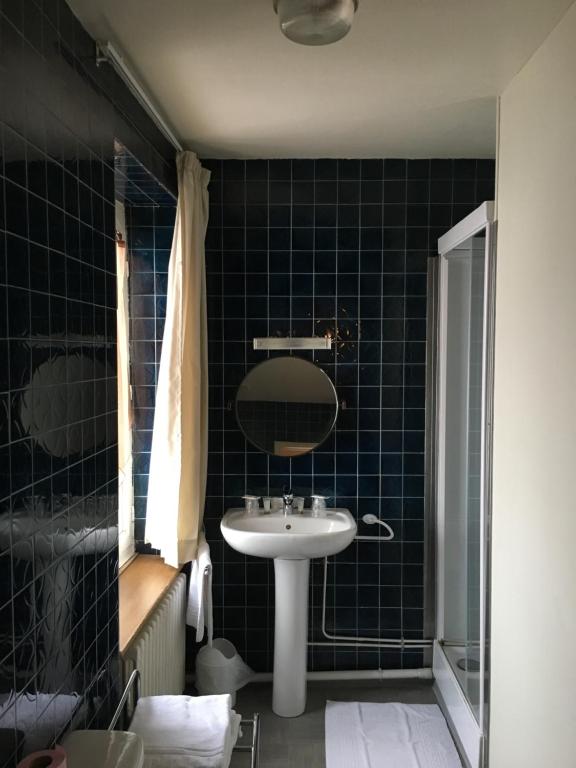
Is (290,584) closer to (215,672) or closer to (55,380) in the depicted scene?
(215,672)

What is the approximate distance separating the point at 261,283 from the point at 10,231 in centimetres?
192

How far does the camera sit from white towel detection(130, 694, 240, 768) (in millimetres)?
1832

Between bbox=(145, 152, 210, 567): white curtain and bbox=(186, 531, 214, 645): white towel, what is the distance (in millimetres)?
86

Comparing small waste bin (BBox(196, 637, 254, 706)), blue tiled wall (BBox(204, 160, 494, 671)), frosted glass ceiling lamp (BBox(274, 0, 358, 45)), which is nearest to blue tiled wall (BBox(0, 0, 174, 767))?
frosted glass ceiling lamp (BBox(274, 0, 358, 45))

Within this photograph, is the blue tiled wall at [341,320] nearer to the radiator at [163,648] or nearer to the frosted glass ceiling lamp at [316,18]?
the radiator at [163,648]

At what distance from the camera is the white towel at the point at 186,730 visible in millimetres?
1832

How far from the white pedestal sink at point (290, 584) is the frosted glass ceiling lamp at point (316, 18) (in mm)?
1913

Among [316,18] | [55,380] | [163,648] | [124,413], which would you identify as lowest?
[163,648]

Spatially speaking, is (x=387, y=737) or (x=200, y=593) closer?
(x=387, y=737)

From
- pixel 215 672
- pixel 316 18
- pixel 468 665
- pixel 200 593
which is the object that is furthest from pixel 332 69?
pixel 215 672

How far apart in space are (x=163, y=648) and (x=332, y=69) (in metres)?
2.22

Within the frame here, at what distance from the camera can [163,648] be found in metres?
2.59

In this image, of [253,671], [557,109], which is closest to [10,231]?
[557,109]

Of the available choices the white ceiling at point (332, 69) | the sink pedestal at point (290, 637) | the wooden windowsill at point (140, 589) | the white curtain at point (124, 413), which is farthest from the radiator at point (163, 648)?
the white ceiling at point (332, 69)
